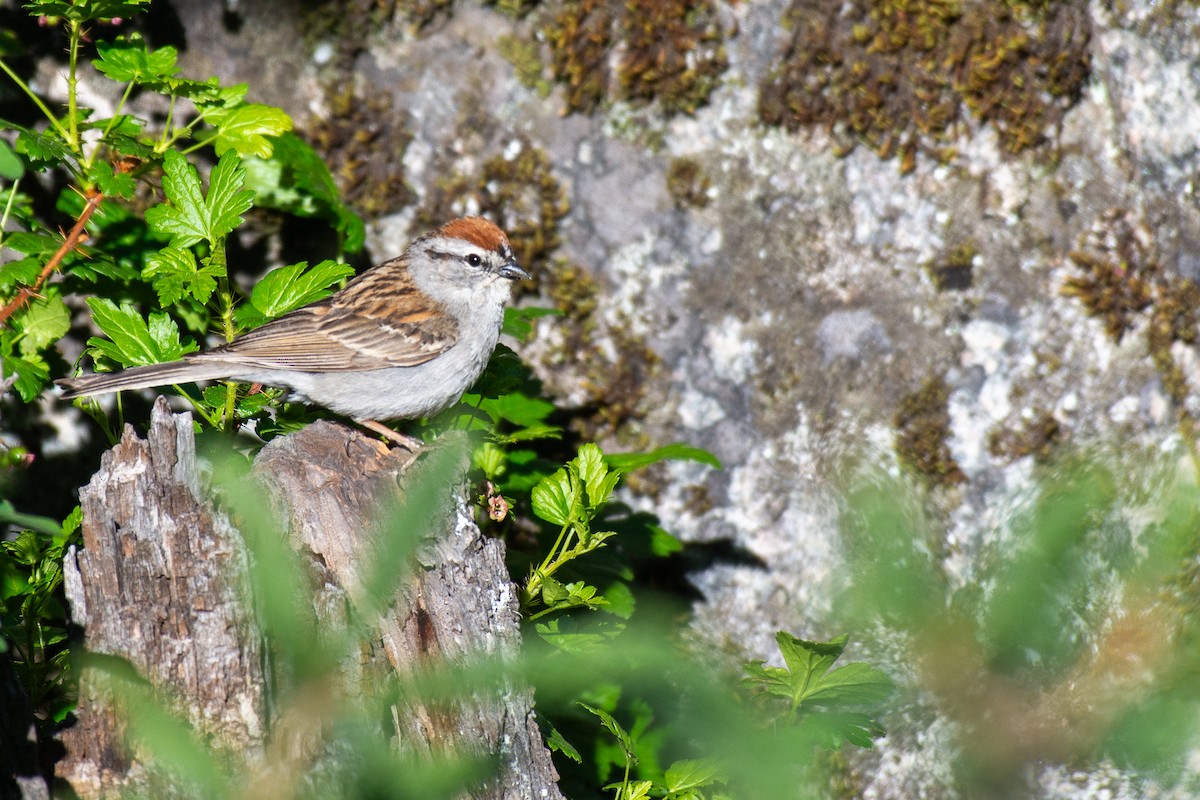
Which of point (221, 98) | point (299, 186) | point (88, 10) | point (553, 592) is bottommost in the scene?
point (553, 592)

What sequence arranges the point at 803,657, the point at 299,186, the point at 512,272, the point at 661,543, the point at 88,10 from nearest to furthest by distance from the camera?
the point at 803,657 < the point at 88,10 < the point at 661,543 < the point at 299,186 < the point at 512,272

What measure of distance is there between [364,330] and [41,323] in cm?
115

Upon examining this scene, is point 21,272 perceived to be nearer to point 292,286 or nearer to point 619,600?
point 292,286

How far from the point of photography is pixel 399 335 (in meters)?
4.05

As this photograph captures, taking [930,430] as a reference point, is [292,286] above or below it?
above

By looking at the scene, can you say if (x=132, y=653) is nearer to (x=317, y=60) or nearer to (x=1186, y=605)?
(x=1186, y=605)

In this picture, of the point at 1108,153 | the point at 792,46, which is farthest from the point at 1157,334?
the point at 792,46

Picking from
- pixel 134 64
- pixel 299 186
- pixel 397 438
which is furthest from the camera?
pixel 299 186

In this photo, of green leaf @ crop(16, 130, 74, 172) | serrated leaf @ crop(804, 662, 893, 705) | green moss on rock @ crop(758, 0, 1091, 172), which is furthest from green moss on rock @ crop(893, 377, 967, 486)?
green leaf @ crop(16, 130, 74, 172)

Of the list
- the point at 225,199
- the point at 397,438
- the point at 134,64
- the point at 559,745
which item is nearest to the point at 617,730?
the point at 559,745

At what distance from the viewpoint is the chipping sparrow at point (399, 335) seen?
12.3 feet

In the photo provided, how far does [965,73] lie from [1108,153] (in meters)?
0.70

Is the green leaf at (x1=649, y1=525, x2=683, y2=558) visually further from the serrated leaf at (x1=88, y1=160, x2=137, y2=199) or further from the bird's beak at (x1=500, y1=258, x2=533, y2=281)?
the serrated leaf at (x1=88, y1=160, x2=137, y2=199)

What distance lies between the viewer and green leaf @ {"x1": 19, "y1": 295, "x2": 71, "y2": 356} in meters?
3.52
